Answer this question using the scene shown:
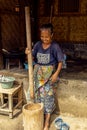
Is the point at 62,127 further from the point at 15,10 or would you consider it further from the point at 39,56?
the point at 15,10

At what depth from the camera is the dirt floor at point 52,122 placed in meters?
4.55

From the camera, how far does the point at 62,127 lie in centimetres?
441

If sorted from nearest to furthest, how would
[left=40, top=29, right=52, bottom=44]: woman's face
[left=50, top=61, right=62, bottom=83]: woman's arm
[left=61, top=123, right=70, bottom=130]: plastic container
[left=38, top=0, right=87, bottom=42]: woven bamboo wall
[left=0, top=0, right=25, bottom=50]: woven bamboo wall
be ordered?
1. [left=40, top=29, right=52, bottom=44]: woman's face
2. [left=50, top=61, right=62, bottom=83]: woman's arm
3. [left=61, top=123, right=70, bottom=130]: plastic container
4. [left=0, top=0, right=25, bottom=50]: woven bamboo wall
5. [left=38, top=0, right=87, bottom=42]: woven bamboo wall

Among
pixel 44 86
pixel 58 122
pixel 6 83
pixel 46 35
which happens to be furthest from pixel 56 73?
pixel 6 83

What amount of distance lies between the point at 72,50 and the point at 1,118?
428 centimetres

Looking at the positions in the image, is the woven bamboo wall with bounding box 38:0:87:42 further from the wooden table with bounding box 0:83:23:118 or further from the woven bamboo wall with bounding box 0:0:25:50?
the wooden table with bounding box 0:83:23:118

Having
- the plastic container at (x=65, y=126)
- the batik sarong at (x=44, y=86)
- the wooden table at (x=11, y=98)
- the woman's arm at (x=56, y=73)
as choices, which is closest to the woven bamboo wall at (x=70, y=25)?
the wooden table at (x=11, y=98)

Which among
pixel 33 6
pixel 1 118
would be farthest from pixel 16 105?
pixel 33 6

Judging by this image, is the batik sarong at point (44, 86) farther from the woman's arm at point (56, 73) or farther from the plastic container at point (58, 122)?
the plastic container at point (58, 122)

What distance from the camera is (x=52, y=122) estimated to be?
4742 mm

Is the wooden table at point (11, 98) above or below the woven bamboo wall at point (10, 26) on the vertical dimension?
below

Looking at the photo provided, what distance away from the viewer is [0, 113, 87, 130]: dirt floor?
4.55 meters

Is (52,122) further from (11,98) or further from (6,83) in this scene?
(6,83)

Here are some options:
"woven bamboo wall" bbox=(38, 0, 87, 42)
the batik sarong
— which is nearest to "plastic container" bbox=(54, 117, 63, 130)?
the batik sarong
